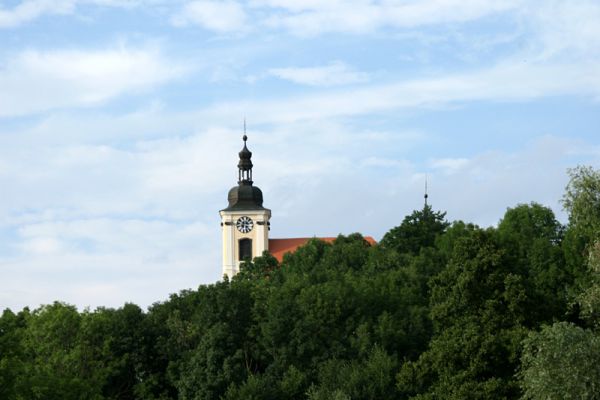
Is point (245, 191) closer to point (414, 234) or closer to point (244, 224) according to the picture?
point (244, 224)

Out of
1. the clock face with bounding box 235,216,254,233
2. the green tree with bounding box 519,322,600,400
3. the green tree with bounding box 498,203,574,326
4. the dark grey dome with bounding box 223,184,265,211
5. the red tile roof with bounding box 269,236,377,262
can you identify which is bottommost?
the green tree with bounding box 519,322,600,400

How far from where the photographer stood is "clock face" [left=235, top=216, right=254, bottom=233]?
517 ft

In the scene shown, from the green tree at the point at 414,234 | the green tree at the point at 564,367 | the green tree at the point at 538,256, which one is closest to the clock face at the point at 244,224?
the green tree at the point at 414,234

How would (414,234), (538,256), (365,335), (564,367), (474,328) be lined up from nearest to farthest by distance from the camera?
(564,367) → (474,328) → (365,335) → (538,256) → (414,234)

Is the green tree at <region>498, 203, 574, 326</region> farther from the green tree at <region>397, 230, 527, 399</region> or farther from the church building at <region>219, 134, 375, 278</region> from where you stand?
the church building at <region>219, 134, 375, 278</region>

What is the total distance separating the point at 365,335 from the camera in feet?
244

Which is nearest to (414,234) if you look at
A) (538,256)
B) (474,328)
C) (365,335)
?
(538,256)

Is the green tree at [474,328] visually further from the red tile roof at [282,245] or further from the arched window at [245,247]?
the arched window at [245,247]

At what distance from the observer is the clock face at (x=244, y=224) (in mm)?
157625

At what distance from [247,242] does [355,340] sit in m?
83.8

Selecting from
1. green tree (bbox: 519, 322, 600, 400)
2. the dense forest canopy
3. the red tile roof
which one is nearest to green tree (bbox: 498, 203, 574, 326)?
the dense forest canopy

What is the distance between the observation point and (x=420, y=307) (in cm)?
7806

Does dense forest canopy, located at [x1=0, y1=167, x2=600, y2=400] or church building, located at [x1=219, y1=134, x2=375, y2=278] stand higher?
church building, located at [x1=219, y1=134, x2=375, y2=278]

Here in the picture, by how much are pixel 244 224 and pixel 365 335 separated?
84.0 meters
